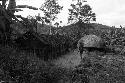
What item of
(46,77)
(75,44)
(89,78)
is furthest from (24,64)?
(75,44)

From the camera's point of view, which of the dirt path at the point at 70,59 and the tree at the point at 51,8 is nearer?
the dirt path at the point at 70,59

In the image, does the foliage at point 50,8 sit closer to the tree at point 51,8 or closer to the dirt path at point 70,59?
the tree at point 51,8

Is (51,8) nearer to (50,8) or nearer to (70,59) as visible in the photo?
(50,8)

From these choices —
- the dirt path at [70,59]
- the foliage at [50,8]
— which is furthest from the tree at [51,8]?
the dirt path at [70,59]

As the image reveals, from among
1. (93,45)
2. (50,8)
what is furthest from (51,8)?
(93,45)

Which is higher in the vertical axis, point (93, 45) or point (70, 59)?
point (93, 45)

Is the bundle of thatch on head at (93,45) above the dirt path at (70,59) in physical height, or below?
above

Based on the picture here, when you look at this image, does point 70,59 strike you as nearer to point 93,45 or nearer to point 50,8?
point 93,45

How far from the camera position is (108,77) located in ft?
39.1

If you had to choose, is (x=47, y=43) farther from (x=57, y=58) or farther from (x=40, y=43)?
(x=57, y=58)

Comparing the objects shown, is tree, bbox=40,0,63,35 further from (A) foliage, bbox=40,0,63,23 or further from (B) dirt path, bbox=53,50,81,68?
(B) dirt path, bbox=53,50,81,68

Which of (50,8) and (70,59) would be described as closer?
(70,59)

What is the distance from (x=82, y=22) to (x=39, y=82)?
2165 cm

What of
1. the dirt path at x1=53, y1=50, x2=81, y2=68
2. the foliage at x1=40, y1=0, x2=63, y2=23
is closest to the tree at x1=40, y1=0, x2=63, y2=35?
the foliage at x1=40, y1=0, x2=63, y2=23
